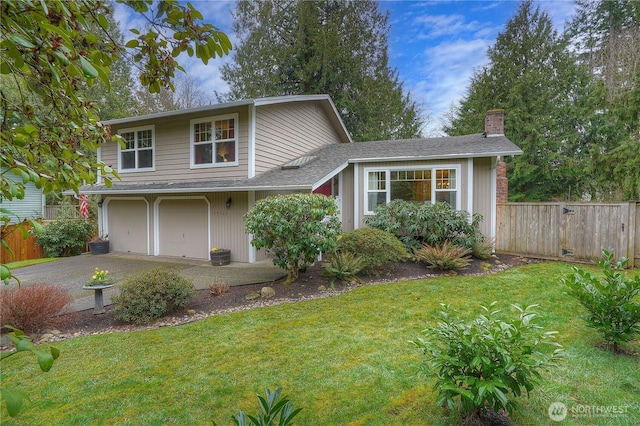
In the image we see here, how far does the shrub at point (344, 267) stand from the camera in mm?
6938

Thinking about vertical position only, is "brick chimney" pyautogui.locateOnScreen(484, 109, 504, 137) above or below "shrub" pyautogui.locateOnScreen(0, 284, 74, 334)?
above

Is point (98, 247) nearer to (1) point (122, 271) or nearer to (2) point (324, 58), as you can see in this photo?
(1) point (122, 271)

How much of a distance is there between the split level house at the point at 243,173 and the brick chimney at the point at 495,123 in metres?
0.03

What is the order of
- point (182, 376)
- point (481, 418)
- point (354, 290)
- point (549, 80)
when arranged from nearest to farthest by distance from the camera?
point (481, 418) < point (182, 376) < point (354, 290) < point (549, 80)

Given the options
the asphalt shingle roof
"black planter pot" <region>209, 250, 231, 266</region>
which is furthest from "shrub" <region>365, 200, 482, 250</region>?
"black planter pot" <region>209, 250, 231, 266</region>

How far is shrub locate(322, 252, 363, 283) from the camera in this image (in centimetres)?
694

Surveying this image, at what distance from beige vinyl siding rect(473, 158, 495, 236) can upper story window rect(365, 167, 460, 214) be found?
53cm

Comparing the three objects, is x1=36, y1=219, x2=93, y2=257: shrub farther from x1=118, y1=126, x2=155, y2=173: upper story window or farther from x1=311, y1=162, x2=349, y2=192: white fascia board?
x1=311, y1=162, x2=349, y2=192: white fascia board

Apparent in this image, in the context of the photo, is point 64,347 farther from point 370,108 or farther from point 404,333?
point 370,108

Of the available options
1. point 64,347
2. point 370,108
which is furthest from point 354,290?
point 370,108

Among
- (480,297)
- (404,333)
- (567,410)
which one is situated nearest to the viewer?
(567,410)

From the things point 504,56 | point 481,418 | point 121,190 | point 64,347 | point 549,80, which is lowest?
point 64,347

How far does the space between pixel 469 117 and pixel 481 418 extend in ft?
62.7

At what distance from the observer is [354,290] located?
647 cm
